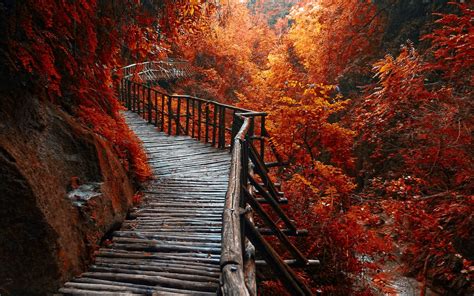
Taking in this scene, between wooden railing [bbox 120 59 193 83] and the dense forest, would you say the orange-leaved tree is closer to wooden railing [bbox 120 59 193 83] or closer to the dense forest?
the dense forest

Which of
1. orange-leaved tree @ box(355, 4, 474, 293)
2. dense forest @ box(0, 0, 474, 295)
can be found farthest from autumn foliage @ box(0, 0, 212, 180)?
orange-leaved tree @ box(355, 4, 474, 293)

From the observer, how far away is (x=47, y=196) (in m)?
3.58

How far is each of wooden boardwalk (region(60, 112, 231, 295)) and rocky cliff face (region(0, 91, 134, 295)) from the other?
30 centimetres

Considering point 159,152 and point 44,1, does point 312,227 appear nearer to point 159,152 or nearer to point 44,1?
point 159,152

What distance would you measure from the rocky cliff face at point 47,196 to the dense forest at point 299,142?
14 mm

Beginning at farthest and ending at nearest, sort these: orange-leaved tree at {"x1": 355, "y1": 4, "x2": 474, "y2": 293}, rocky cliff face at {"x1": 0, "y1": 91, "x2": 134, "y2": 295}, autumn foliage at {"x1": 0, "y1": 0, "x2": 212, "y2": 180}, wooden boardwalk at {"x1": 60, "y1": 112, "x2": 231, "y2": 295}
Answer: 1. orange-leaved tree at {"x1": 355, "y1": 4, "x2": 474, "y2": 293}
2. autumn foliage at {"x1": 0, "y1": 0, "x2": 212, "y2": 180}
3. wooden boardwalk at {"x1": 60, "y1": 112, "x2": 231, "y2": 295}
4. rocky cliff face at {"x1": 0, "y1": 91, "x2": 134, "y2": 295}

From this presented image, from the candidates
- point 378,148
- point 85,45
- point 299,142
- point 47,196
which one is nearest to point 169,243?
point 47,196

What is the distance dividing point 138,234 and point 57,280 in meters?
1.44

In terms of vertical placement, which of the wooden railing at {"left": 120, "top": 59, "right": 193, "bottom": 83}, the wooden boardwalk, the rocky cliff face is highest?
the wooden railing at {"left": 120, "top": 59, "right": 193, "bottom": 83}

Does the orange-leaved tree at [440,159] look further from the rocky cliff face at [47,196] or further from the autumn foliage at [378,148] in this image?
the rocky cliff face at [47,196]

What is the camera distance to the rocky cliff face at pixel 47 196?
3.23m

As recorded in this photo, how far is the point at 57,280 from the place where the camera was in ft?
11.3

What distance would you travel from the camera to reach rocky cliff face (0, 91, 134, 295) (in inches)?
127

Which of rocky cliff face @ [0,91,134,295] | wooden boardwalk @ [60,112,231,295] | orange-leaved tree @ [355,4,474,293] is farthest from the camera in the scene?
orange-leaved tree @ [355,4,474,293]
